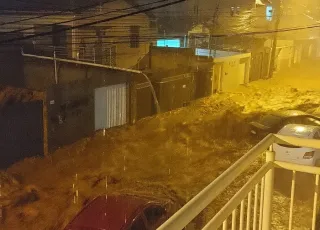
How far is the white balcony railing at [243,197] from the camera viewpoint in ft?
7.07

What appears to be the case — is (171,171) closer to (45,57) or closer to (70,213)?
(70,213)

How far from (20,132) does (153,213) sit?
29.8ft

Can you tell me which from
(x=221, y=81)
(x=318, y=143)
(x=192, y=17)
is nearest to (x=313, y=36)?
(x=192, y=17)

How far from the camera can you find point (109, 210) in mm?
8680

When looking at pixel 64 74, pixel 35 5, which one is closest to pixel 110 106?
pixel 64 74

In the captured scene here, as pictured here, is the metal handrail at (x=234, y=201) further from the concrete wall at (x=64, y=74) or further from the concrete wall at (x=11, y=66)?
the concrete wall at (x=11, y=66)

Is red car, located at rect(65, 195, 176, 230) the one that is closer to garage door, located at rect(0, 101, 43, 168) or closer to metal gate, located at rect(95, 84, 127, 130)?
garage door, located at rect(0, 101, 43, 168)

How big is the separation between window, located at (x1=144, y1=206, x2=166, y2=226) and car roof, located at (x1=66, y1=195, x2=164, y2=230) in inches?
3.7

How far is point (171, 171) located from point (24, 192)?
4.90m

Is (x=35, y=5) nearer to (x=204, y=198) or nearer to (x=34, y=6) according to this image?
(x=34, y=6)

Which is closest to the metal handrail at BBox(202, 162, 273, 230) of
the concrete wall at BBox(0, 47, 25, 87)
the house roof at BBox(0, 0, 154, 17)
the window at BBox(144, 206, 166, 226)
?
the window at BBox(144, 206, 166, 226)

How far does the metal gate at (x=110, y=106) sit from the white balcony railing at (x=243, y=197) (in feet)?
56.1

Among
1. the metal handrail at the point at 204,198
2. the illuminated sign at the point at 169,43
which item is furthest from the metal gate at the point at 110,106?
the metal handrail at the point at 204,198

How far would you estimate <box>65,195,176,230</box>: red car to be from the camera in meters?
8.37
